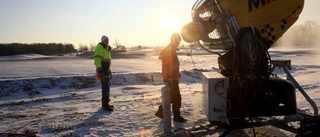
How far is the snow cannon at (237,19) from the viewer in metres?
3.88

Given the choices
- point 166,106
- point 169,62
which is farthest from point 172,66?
point 166,106

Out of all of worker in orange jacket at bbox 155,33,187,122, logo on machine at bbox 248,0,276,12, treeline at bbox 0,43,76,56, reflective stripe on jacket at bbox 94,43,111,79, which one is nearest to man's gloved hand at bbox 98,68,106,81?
reflective stripe on jacket at bbox 94,43,111,79

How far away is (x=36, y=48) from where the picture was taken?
78375 mm

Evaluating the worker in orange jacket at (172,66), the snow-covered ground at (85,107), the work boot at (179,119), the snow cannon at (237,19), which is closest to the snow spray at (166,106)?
the snow cannon at (237,19)

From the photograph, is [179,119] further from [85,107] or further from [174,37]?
[85,107]

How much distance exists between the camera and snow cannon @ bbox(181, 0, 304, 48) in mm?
3885

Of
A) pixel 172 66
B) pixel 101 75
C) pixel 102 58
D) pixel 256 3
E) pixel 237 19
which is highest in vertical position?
pixel 256 3

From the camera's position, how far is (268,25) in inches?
157

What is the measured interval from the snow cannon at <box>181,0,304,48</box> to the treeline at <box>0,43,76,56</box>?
7439cm

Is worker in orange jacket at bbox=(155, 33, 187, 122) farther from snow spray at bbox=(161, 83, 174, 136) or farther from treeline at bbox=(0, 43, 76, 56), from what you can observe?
treeline at bbox=(0, 43, 76, 56)

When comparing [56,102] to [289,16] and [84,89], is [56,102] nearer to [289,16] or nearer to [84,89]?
[84,89]

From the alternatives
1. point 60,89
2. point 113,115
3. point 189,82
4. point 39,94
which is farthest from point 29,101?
point 189,82

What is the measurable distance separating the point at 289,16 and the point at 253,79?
3.51 feet

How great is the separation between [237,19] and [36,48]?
82453 mm
